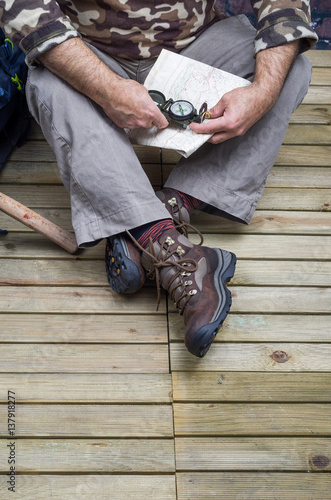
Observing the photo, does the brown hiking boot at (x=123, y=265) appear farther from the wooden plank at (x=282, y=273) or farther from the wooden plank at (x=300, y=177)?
the wooden plank at (x=300, y=177)

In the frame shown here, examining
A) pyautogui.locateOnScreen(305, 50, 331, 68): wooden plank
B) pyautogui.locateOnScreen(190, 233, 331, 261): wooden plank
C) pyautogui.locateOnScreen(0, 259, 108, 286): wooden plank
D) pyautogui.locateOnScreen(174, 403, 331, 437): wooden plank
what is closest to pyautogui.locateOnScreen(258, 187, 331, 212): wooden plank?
pyautogui.locateOnScreen(190, 233, 331, 261): wooden plank

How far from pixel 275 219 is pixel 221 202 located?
0.74ft

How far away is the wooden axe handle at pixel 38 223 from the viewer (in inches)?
52.2

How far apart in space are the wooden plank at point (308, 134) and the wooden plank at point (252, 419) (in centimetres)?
102

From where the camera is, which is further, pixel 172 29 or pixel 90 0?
pixel 172 29

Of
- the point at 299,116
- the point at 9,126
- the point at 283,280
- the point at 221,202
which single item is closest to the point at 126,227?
the point at 221,202

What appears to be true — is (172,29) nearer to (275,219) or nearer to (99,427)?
(275,219)

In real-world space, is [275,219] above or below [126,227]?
below

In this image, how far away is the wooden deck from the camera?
994 mm

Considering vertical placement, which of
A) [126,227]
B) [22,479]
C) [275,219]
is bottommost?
[22,479]

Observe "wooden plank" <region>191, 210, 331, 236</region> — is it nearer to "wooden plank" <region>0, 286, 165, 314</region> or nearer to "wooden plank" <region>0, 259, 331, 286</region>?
"wooden plank" <region>0, 259, 331, 286</region>

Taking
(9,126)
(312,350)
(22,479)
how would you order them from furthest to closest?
(9,126), (312,350), (22,479)

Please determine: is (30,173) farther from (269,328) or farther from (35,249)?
(269,328)

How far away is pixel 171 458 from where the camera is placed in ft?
3.33
